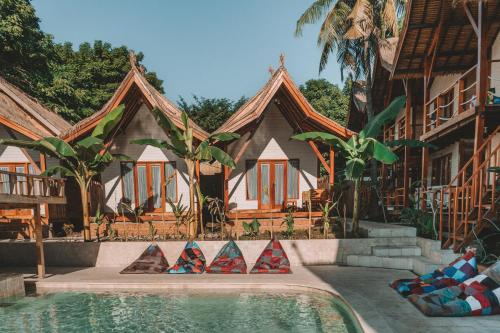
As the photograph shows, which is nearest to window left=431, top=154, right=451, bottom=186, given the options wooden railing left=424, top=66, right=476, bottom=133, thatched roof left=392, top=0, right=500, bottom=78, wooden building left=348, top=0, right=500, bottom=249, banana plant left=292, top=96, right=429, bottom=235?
wooden building left=348, top=0, right=500, bottom=249

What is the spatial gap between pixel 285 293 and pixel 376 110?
55.4 ft

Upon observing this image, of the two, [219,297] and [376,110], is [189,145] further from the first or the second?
[376,110]

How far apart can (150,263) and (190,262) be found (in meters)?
1.11

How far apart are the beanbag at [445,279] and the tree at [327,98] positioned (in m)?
25.5

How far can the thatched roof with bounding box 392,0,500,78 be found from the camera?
10242mm

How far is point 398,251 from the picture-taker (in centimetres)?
845

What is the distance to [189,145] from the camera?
9.77 meters

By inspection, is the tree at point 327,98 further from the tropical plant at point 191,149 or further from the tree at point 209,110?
the tropical plant at point 191,149

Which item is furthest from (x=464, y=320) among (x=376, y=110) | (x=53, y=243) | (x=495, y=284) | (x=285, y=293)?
(x=376, y=110)

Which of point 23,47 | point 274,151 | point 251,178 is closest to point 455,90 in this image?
point 274,151

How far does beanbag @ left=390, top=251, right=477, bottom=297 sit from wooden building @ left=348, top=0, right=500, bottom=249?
4.74ft

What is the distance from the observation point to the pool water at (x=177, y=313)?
5262 millimetres

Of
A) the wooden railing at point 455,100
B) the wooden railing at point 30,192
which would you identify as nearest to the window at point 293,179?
the wooden railing at point 455,100

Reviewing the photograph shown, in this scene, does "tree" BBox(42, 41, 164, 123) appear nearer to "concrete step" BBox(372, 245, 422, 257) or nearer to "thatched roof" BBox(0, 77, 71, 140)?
"thatched roof" BBox(0, 77, 71, 140)
